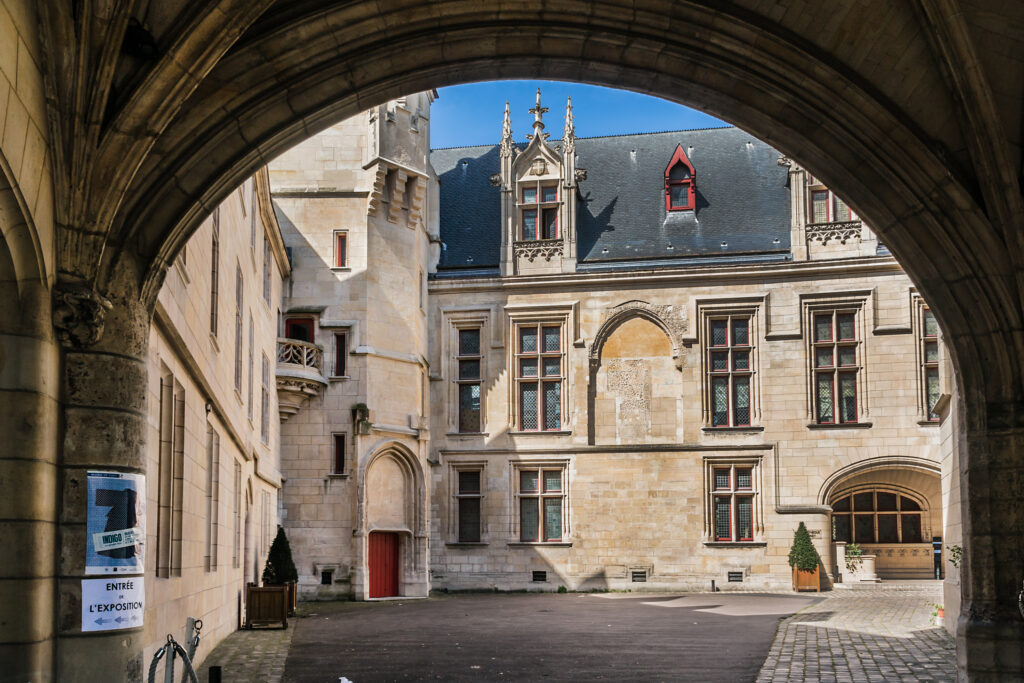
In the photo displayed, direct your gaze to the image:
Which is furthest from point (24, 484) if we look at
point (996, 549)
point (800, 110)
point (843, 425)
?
point (843, 425)

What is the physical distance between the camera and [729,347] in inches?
981

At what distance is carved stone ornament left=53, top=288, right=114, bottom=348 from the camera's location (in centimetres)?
630

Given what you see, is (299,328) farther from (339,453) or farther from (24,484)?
(24,484)

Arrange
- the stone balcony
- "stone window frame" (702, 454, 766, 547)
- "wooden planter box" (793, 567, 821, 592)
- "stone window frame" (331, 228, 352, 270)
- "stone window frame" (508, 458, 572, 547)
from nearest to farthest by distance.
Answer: the stone balcony
"stone window frame" (331, 228, 352, 270)
"wooden planter box" (793, 567, 821, 592)
"stone window frame" (702, 454, 766, 547)
"stone window frame" (508, 458, 572, 547)

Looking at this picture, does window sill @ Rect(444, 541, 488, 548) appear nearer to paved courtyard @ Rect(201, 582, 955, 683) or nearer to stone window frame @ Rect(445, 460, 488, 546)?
stone window frame @ Rect(445, 460, 488, 546)

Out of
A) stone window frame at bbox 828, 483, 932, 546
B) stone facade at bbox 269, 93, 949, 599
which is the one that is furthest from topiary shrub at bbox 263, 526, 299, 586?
stone window frame at bbox 828, 483, 932, 546

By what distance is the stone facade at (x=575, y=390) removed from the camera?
22.6m

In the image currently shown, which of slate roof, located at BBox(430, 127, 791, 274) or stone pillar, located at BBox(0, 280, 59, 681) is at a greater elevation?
slate roof, located at BBox(430, 127, 791, 274)

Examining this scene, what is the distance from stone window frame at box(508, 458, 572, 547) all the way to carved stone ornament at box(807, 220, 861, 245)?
6994 millimetres

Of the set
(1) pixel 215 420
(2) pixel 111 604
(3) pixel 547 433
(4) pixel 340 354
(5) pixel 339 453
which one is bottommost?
(2) pixel 111 604

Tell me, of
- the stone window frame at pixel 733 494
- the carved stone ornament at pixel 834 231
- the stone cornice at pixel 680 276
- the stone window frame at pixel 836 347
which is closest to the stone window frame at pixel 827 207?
the carved stone ornament at pixel 834 231

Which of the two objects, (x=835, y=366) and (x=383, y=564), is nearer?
(x=383, y=564)

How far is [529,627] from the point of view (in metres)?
15.0

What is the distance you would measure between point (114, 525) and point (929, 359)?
67.6 feet
